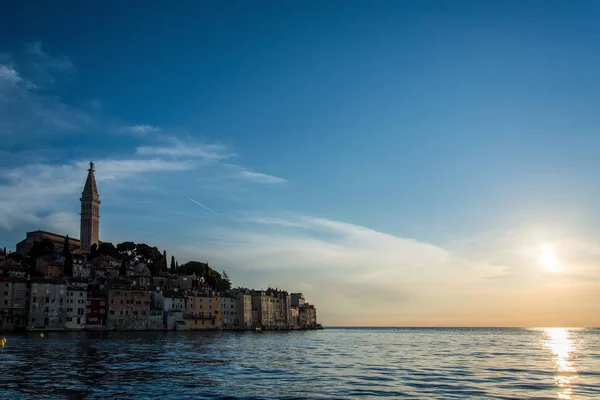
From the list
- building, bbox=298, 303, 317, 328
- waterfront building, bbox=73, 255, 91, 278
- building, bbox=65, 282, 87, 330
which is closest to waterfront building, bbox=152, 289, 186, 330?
building, bbox=65, 282, 87, 330

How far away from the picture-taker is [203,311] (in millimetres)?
128500

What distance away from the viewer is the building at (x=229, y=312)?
137500 millimetres

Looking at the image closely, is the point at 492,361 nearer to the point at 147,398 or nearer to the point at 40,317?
the point at 147,398

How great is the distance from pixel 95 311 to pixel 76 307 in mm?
4054

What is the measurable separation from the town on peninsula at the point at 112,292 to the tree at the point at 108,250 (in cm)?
27

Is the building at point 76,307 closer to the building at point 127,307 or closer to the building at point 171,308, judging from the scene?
the building at point 127,307

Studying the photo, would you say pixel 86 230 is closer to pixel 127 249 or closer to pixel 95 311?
pixel 127 249

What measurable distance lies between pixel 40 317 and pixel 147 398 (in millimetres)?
84578

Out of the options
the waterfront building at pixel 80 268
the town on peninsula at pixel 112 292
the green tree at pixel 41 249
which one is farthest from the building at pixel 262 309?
the green tree at pixel 41 249

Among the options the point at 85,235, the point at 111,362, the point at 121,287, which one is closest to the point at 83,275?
the point at 121,287

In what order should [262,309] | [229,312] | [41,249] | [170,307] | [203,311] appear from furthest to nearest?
1. [262,309]
2. [41,249]
3. [229,312]
4. [203,311]
5. [170,307]

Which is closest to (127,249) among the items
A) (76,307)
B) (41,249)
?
(41,249)

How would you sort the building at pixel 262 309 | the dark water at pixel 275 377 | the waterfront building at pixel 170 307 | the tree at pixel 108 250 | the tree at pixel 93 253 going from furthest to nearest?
the tree at pixel 108 250 < the tree at pixel 93 253 < the building at pixel 262 309 < the waterfront building at pixel 170 307 < the dark water at pixel 275 377

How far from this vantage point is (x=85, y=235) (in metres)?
169
